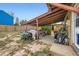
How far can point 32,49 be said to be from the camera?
6.46 meters

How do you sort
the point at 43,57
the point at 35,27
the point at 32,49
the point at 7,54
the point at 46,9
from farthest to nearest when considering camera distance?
the point at 35,27 < the point at 46,9 < the point at 32,49 < the point at 7,54 < the point at 43,57

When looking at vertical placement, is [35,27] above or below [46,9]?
below

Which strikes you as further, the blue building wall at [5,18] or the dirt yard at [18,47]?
the blue building wall at [5,18]

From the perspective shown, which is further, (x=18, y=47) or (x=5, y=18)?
(x=5, y=18)

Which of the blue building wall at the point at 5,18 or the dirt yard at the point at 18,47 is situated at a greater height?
the blue building wall at the point at 5,18

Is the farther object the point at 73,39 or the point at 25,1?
the point at 73,39

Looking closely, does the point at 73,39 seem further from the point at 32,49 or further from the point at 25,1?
the point at 25,1

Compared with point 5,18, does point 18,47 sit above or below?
below

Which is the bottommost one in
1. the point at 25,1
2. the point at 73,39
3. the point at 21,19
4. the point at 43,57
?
the point at 43,57

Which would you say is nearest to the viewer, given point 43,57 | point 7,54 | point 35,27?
point 43,57

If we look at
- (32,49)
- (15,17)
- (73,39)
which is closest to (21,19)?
(15,17)

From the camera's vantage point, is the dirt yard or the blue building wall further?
the blue building wall

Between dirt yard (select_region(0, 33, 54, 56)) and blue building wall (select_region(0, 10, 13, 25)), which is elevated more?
blue building wall (select_region(0, 10, 13, 25))

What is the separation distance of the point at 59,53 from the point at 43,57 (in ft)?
2.17
